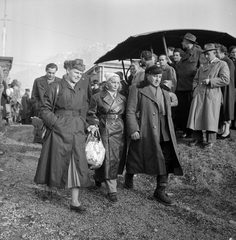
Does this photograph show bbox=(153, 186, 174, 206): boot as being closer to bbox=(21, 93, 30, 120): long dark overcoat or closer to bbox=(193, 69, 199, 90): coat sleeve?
bbox=(193, 69, 199, 90): coat sleeve

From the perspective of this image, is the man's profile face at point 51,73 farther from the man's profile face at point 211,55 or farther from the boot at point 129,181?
the man's profile face at point 211,55

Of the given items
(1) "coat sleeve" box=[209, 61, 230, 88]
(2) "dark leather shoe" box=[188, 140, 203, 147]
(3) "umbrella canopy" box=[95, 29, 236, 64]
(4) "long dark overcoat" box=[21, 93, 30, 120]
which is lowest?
(4) "long dark overcoat" box=[21, 93, 30, 120]

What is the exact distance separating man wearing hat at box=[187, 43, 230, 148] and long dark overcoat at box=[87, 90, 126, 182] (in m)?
2.15

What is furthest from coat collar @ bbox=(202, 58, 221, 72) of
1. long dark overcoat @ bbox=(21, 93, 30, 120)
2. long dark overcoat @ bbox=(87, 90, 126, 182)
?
long dark overcoat @ bbox=(21, 93, 30, 120)

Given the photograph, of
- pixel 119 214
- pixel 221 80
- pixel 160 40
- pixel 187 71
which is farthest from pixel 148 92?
pixel 160 40

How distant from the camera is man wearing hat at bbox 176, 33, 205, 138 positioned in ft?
23.2

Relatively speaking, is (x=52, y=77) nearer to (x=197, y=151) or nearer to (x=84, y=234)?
(x=197, y=151)

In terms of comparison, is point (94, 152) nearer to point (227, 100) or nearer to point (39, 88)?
point (39, 88)

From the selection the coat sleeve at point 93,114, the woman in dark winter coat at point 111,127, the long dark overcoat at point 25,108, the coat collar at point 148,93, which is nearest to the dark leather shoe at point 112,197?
the woman in dark winter coat at point 111,127

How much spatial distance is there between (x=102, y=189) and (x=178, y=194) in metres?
1.26

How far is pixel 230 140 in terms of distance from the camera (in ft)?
23.0

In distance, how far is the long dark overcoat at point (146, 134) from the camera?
466 centimetres

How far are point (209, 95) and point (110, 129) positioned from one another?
103 inches

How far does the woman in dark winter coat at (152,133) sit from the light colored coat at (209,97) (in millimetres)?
1774
